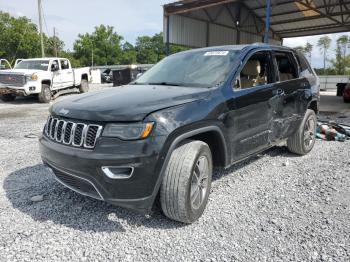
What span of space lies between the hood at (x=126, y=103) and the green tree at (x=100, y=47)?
72641 mm

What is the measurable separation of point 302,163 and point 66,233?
3676mm

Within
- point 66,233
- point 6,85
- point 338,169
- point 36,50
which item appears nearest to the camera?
point 66,233

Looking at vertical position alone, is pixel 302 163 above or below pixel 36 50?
below

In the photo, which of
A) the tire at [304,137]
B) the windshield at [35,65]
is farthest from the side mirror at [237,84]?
the windshield at [35,65]

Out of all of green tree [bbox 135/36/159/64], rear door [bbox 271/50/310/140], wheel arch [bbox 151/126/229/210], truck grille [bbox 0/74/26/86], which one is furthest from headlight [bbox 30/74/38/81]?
green tree [bbox 135/36/159/64]

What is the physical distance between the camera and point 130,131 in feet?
8.75

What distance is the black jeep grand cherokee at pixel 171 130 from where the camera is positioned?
2680 mm

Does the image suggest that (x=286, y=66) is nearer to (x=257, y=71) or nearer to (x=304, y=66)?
(x=304, y=66)

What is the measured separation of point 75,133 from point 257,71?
2.64 metres

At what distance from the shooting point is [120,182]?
2682 millimetres

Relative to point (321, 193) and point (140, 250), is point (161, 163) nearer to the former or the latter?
point (140, 250)

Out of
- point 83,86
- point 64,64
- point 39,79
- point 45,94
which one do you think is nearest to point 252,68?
point 39,79

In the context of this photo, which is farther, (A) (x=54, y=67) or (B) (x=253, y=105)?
(A) (x=54, y=67)

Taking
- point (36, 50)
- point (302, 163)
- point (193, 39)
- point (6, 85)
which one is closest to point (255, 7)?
point (193, 39)
